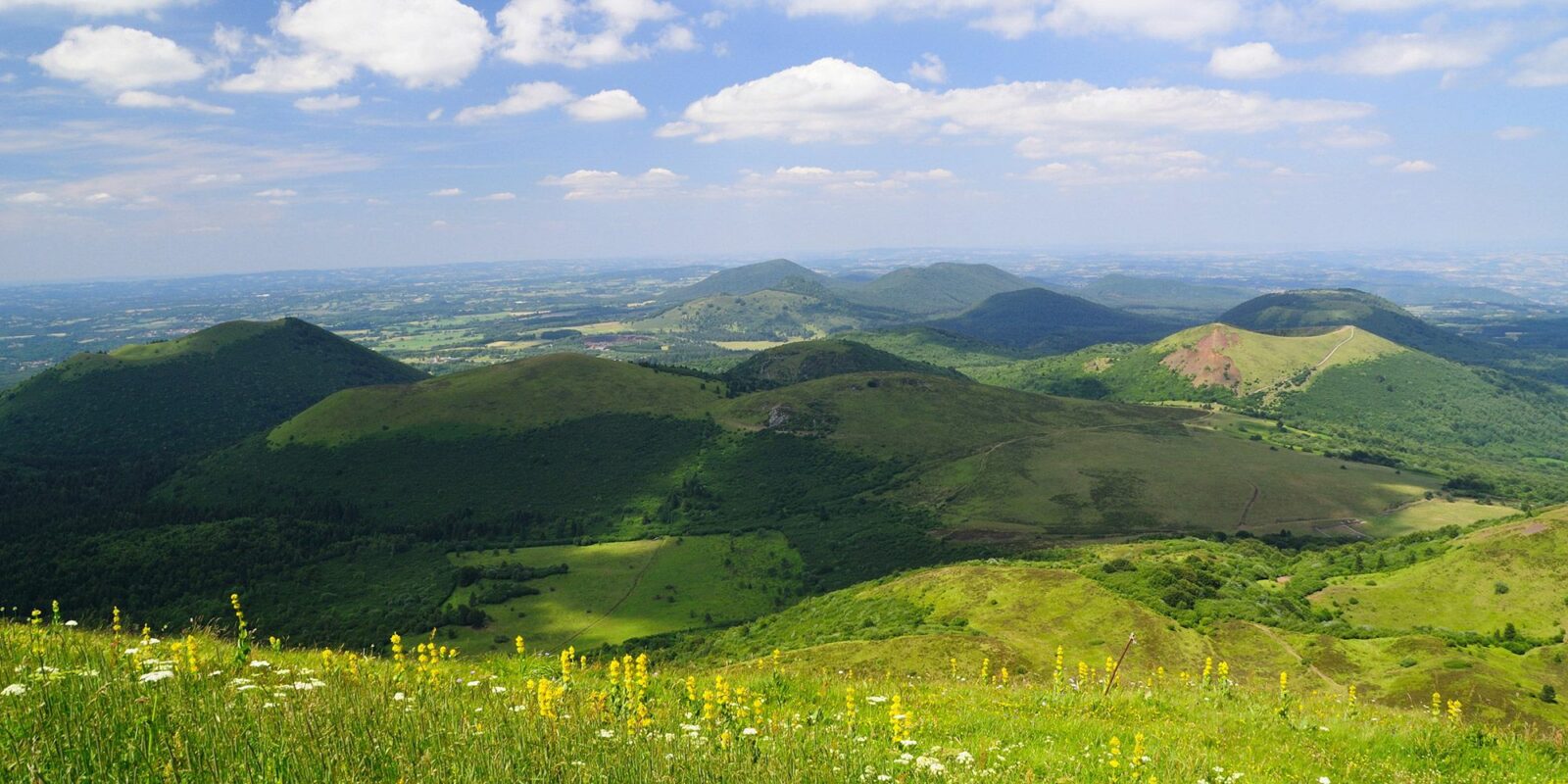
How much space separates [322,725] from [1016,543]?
138m

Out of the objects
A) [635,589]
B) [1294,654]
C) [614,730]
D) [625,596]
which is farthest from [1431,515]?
[614,730]

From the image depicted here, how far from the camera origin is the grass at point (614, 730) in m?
6.42

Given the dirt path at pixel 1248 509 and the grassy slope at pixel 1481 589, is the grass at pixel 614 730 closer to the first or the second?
the grassy slope at pixel 1481 589

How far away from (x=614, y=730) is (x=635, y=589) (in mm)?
131665

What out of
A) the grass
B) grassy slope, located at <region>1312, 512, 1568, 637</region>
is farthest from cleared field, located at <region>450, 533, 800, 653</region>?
the grass

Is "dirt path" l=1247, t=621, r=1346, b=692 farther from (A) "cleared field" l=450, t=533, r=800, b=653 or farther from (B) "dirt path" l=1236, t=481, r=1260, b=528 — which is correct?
(B) "dirt path" l=1236, t=481, r=1260, b=528

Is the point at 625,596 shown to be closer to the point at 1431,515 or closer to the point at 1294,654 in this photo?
the point at 1294,654

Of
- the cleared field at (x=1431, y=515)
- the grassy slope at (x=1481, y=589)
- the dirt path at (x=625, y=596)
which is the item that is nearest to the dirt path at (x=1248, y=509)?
the cleared field at (x=1431, y=515)

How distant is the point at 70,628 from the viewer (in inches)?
479

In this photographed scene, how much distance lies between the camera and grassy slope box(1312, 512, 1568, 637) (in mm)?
72688

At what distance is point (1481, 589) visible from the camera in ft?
255

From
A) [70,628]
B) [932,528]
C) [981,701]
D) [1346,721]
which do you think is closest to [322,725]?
[70,628]

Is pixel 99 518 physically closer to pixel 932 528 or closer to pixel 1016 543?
pixel 932 528

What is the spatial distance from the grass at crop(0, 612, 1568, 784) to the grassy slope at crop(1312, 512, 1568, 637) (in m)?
81.5
